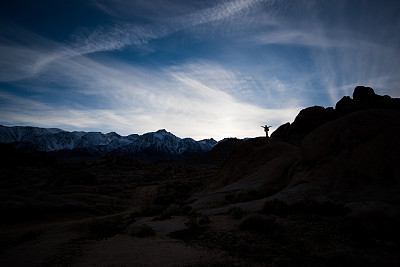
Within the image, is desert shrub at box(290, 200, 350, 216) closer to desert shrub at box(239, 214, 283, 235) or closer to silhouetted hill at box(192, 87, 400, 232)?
silhouetted hill at box(192, 87, 400, 232)

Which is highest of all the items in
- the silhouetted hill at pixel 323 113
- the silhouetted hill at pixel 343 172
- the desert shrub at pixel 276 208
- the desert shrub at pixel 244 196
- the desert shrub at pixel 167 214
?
the silhouetted hill at pixel 323 113

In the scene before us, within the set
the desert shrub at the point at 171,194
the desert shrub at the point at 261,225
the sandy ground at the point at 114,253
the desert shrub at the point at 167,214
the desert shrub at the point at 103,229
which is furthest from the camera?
the desert shrub at the point at 171,194

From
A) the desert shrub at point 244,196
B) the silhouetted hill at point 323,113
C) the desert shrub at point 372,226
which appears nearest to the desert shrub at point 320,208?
the desert shrub at point 372,226

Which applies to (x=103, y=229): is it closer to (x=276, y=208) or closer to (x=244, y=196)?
(x=276, y=208)

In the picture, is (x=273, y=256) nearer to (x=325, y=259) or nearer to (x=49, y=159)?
(x=325, y=259)

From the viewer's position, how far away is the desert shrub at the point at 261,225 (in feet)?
22.3

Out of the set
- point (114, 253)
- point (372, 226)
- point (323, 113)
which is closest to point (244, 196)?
point (372, 226)

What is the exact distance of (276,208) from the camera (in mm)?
8898

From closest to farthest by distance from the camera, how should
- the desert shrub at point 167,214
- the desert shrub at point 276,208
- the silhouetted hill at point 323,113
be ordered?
1. the desert shrub at point 276,208
2. the desert shrub at point 167,214
3. the silhouetted hill at point 323,113

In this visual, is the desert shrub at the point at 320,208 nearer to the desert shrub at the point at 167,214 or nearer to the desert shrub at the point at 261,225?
the desert shrub at the point at 261,225

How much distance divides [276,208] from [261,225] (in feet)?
7.20

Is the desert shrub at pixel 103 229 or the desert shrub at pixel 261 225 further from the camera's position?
the desert shrub at pixel 103 229

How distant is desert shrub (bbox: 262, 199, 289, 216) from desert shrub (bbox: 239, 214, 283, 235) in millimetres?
1731

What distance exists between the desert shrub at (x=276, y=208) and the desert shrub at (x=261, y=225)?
5.68 ft
